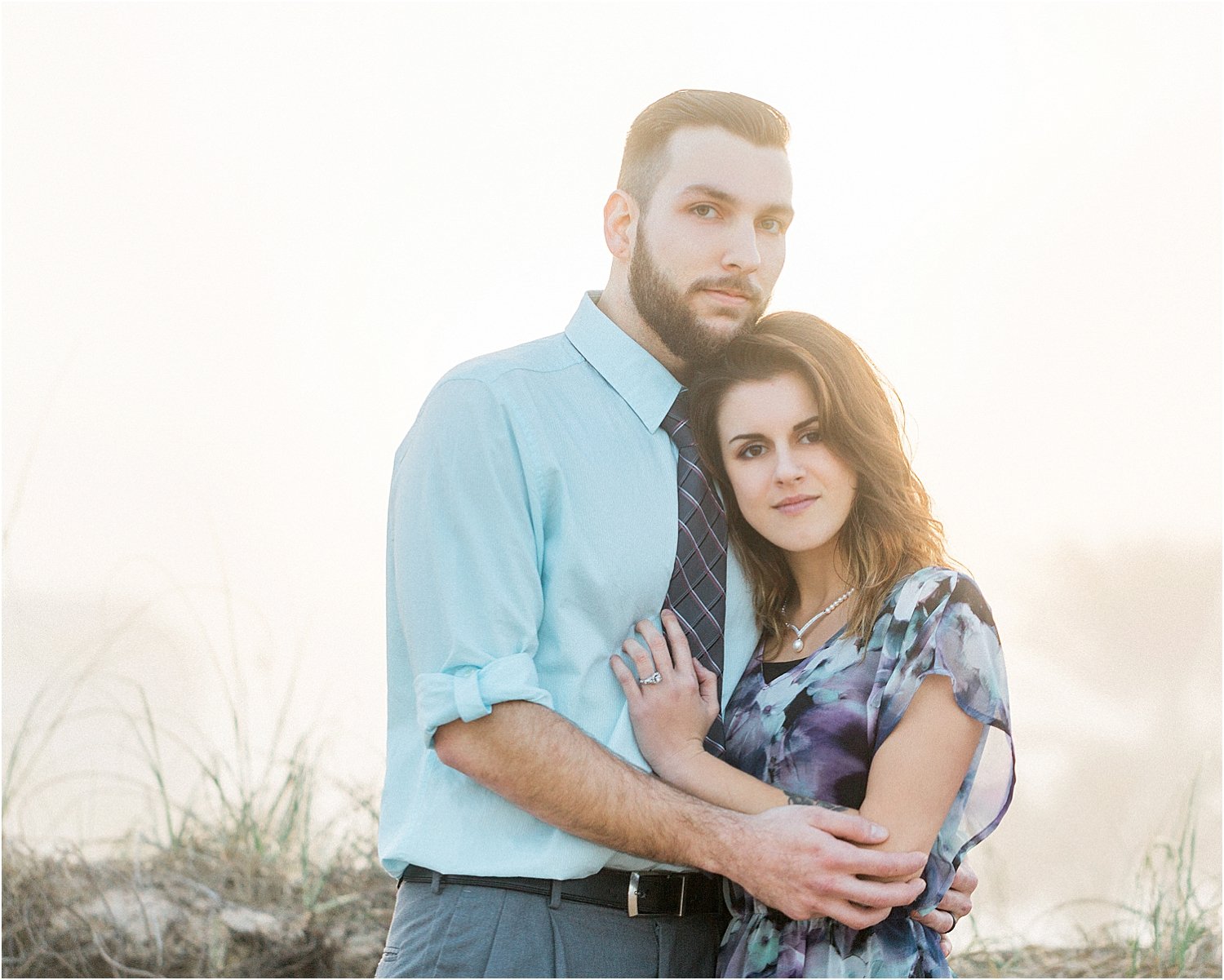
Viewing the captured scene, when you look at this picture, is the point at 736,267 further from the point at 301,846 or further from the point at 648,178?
the point at 301,846

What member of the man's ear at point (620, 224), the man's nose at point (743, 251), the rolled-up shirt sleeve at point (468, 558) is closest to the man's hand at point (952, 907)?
the rolled-up shirt sleeve at point (468, 558)

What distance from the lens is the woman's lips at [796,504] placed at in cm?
228

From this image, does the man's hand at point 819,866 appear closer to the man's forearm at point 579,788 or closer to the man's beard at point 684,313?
the man's forearm at point 579,788

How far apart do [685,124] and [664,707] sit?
3.75 ft

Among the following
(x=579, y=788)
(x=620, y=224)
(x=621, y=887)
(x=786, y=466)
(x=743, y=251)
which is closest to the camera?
(x=579, y=788)

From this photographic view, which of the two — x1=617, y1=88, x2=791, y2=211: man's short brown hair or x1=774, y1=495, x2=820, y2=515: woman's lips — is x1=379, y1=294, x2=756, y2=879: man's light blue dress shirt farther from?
x1=617, y1=88, x2=791, y2=211: man's short brown hair

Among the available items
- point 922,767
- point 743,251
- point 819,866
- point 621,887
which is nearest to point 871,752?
point 922,767

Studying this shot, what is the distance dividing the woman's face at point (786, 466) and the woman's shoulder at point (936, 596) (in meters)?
0.18

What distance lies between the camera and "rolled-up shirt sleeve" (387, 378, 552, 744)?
200 centimetres

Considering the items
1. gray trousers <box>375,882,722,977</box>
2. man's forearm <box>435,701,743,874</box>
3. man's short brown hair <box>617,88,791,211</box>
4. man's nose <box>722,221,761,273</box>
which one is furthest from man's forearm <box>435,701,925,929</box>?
man's short brown hair <box>617,88,791,211</box>

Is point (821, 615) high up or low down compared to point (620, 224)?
down

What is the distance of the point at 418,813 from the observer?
209 cm

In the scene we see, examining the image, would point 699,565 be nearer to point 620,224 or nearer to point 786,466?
point 786,466

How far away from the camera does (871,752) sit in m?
2.13
